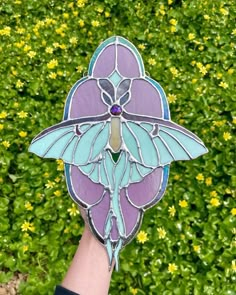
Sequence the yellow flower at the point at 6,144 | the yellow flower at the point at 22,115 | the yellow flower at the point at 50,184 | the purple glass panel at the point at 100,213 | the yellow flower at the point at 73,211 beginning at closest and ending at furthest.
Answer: the purple glass panel at the point at 100,213
the yellow flower at the point at 73,211
the yellow flower at the point at 50,184
the yellow flower at the point at 6,144
the yellow flower at the point at 22,115

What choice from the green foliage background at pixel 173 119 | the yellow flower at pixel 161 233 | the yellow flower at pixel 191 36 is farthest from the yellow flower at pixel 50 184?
the yellow flower at pixel 191 36

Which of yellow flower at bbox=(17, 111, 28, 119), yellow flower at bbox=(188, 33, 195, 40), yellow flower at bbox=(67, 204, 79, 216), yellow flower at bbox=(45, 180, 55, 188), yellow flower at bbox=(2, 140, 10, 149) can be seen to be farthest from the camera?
yellow flower at bbox=(188, 33, 195, 40)

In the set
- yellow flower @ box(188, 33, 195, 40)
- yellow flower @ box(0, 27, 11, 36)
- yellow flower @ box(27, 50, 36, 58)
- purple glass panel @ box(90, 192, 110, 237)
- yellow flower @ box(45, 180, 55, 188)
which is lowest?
purple glass panel @ box(90, 192, 110, 237)

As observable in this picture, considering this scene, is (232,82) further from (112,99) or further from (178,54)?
(112,99)

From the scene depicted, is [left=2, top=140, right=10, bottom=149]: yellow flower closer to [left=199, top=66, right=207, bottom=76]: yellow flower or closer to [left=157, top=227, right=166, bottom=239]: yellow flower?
[left=157, top=227, right=166, bottom=239]: yellow flower

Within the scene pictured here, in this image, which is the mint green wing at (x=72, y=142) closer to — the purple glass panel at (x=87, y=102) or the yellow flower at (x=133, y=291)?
the purple glass panel at (x=87, y=102)

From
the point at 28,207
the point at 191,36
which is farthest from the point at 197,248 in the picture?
the point at 191,36

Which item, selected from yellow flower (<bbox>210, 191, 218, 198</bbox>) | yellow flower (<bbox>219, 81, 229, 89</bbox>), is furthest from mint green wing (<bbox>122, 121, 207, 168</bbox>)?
yellow flower (<bbox>219, 81, 229, 89</bbox>)
